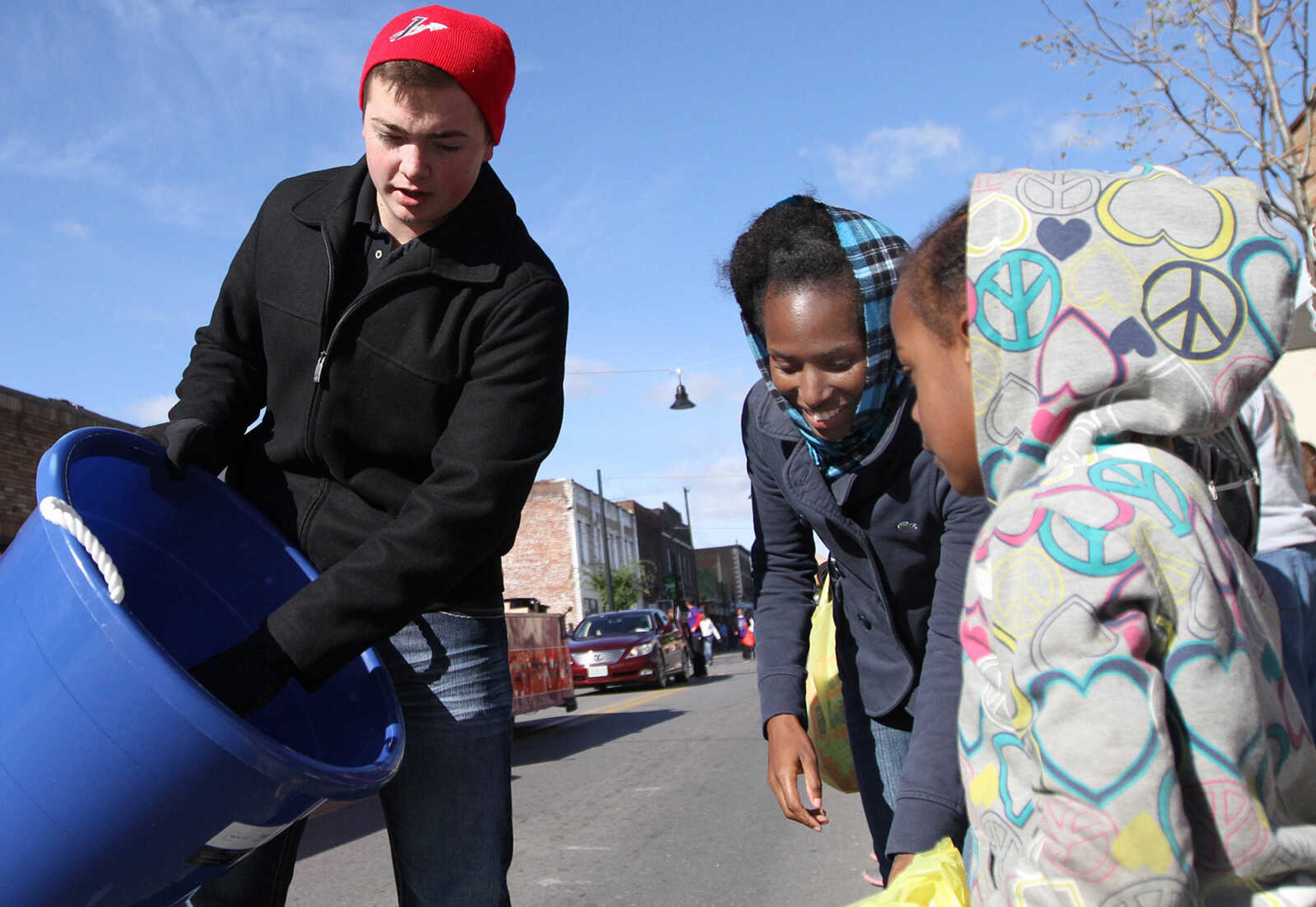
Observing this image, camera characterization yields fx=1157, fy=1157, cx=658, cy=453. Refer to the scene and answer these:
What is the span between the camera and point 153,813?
1.43m

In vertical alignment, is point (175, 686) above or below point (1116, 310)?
below

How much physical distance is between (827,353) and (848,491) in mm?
289

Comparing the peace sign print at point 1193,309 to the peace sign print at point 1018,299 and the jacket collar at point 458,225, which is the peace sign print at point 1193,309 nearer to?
the peace sign print at point 1018,299

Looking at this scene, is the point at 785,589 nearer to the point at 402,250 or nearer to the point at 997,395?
the point at 402,250

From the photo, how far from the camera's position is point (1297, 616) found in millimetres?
1508

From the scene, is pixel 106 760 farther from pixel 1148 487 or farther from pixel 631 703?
pixel 631 703

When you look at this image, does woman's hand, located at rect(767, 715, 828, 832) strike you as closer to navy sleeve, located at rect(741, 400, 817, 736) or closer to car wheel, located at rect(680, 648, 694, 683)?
navy sleeve, located at rect(741, 400, 817, 736)

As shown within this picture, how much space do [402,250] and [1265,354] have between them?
1.40 meters

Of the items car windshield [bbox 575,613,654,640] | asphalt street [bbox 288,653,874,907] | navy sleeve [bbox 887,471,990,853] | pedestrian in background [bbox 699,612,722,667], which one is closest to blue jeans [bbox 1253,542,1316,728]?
navy sleeve [bbox 887,471,990,853]

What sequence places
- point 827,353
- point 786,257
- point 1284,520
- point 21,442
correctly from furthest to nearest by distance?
point 21,442
point 786,257
point 827,353
point 1284,520

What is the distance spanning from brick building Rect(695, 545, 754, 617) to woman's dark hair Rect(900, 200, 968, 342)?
3350 inches

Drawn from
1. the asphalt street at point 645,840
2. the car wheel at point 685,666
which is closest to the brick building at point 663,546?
the car wheel at point 685,666

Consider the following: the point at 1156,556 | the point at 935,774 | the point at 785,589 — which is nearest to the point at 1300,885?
the point at 1156,556

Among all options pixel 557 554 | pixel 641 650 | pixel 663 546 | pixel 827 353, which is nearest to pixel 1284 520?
pixel 827 353
